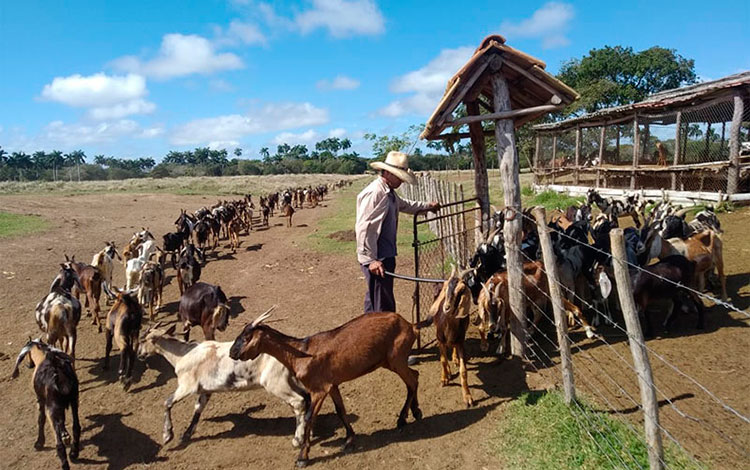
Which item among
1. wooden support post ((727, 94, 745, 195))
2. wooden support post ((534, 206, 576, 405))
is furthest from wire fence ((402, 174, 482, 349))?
wooden support post ((727, 94, 745, 195))

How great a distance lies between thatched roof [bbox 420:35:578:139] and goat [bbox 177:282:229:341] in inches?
151

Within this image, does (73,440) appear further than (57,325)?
No

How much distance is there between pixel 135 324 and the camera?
622cm

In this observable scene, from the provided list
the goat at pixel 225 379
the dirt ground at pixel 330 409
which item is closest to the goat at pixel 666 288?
the dirt ground at pixel 330 409

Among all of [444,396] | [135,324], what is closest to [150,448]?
[135,324]

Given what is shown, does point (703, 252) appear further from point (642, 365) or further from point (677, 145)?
point (677, 145)

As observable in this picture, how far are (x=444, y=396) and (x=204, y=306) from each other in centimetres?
373

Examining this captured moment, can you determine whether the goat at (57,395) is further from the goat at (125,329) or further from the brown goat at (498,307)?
the brown goat at (498,307)

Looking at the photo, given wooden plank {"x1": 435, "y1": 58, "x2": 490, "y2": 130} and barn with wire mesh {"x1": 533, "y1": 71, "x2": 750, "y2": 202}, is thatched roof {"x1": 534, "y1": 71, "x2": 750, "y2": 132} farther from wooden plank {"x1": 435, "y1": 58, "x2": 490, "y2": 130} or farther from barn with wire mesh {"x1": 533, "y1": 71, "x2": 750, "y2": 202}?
wooden plank {"x1": 435, "y1": 58, "x2": 490, "y2": 130}

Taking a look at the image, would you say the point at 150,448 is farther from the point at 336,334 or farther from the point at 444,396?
the point at 444,396

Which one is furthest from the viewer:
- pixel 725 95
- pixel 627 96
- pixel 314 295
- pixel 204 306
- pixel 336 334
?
pixel 627 96

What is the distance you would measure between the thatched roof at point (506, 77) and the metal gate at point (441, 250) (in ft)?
4.18

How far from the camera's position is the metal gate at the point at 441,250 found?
6.62 m

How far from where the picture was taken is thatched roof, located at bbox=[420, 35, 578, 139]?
5.30m
